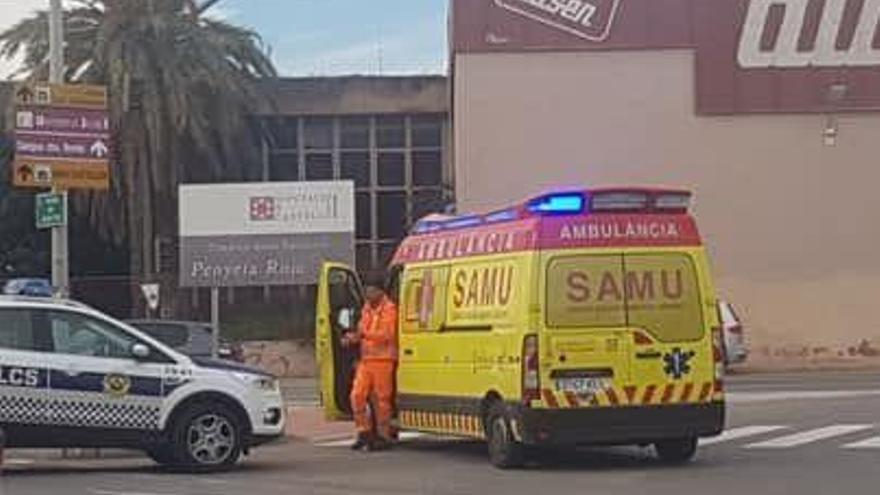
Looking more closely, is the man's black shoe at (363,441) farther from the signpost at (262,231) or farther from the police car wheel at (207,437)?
the signpost at (262,231)

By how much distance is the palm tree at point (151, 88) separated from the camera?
147ft

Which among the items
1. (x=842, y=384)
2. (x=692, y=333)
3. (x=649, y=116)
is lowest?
(x=842, y=384)

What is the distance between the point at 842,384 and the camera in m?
32.1

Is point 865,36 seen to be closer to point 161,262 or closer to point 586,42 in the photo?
point 586,42

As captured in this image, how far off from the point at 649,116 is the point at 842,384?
12.6 metres

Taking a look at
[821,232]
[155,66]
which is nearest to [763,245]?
[821,232]

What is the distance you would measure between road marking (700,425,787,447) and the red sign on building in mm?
22720

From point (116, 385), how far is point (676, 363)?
16.8ft

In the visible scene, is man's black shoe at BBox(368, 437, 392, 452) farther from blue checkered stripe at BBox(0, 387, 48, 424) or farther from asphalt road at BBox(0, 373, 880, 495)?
blue checkered stripe at BBox(0, 387, 48, 424)

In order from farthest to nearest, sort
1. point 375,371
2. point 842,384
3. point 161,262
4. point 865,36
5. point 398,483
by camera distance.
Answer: point 161,262 < point 865,36 < point 842,384 < point 375,371 < point 398,483

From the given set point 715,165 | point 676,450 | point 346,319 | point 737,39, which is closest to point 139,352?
point 346,319

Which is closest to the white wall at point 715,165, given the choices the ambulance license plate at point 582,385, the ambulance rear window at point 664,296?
the ambulance rear window at point 664,296

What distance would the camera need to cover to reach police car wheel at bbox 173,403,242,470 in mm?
16703

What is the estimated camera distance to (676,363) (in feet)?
54.0
